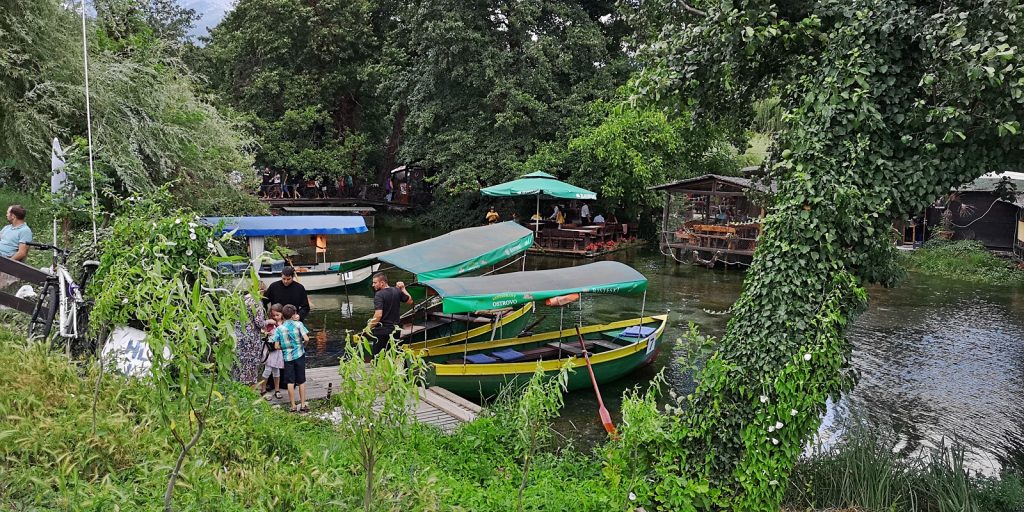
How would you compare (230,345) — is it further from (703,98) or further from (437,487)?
(703,98)

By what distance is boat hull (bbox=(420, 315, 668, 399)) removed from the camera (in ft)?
35.4

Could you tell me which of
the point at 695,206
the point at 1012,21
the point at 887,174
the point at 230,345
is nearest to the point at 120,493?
the point at 230,345

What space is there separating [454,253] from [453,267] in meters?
0.58

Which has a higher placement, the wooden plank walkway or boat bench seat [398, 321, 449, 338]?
boat bench seat [398, 321, 449, 338]

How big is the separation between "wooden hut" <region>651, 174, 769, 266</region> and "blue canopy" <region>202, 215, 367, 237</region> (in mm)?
10971

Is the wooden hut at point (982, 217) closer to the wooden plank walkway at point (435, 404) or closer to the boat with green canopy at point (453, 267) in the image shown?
the boat with green canopy at point (453, 267)

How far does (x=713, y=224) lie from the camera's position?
83.5 feet

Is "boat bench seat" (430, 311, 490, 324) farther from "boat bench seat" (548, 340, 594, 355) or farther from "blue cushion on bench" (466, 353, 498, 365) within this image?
"blue cushion on bench" (466, 353, 498, 365)

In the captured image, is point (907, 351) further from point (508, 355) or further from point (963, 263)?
point (963, 263)

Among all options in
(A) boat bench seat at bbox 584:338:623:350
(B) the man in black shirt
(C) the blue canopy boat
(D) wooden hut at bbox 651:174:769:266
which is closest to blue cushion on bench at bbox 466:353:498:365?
(A) boat bench seat at bbox 584:338:623:350

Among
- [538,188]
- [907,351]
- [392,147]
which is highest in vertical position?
[392,147]

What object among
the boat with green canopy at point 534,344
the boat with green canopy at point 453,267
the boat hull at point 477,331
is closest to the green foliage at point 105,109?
the boat with green canopy at point 453,267

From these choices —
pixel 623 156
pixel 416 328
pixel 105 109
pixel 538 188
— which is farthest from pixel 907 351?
pixel 105 109

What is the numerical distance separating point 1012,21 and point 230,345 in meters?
6.47
